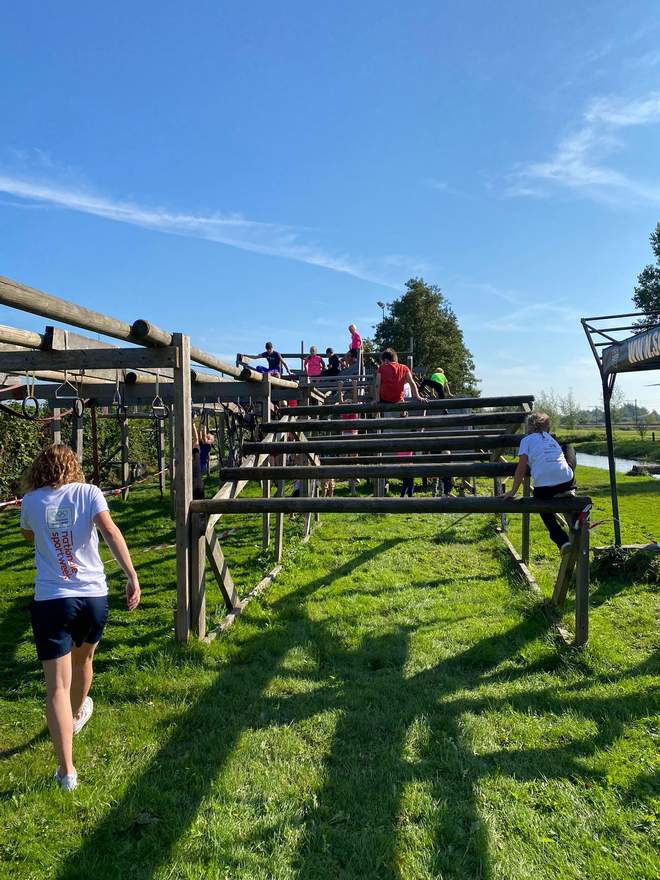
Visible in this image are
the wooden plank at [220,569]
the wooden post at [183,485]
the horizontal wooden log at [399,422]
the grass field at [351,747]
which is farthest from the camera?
the horizontal wooden log at [399,422]

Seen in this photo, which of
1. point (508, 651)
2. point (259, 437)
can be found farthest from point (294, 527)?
point (508, 651)

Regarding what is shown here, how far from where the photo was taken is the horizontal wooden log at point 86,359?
4695 mm

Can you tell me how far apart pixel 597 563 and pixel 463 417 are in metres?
2.57

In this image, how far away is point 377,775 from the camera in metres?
3.17

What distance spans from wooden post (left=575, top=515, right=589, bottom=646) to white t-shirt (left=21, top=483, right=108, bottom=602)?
3830 mm

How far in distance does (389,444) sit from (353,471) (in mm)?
1466

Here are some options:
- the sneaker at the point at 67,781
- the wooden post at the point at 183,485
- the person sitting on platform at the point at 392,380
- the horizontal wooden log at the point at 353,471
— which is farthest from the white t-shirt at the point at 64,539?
the person sitting on platform at the point at 392,380

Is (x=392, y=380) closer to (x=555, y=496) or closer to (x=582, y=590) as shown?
(x=555, y=496)

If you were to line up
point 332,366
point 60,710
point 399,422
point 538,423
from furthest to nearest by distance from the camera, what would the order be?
1. point 332,366
2. point 399,422
3. point 538,423
4. point 60,710

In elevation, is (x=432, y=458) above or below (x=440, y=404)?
below

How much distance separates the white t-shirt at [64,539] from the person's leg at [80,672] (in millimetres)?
372

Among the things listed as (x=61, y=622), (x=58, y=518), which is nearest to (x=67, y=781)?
(x=61, y=622)

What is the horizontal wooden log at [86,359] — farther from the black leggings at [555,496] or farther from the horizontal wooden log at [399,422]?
the black leggings at [555,496]

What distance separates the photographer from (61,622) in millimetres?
3070
